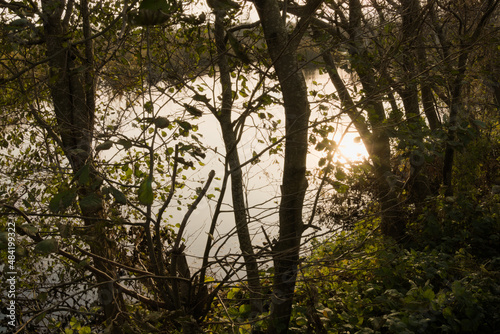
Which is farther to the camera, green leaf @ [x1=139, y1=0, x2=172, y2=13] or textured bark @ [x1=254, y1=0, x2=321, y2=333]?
textured bark @ [x1=254, y1=0, x2=321, y2=333]

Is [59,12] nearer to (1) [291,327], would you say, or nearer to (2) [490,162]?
(1) [291,327]

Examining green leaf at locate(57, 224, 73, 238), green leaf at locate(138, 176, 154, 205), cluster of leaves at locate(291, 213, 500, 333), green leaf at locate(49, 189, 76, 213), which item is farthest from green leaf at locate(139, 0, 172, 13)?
cluster of leaves at locate(291, 213, 500, 333)

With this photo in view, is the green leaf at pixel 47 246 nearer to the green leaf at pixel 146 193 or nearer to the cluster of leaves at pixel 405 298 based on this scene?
the green leaf at pixel 146 193

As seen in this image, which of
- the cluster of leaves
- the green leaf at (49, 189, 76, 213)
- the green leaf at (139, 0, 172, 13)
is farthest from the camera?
the cluster of leaves

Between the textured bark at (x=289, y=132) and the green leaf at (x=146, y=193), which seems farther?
the textured bark at (x=289, y=132)

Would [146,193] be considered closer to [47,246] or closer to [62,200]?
[62,200]

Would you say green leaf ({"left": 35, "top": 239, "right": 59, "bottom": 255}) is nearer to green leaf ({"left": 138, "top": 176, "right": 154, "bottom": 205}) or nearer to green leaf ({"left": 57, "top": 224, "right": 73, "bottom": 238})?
green leaf ({"left": 57, "top": 224, "right": 73, "bottom": 238})

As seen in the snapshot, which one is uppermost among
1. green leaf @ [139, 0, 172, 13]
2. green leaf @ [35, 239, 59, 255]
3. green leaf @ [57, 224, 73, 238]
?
green leaf @ [139, 0, 172, 13]

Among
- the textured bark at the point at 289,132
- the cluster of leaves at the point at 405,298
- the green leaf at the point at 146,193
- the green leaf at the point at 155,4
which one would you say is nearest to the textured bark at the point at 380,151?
the cluster of leaves at the point at 405,298

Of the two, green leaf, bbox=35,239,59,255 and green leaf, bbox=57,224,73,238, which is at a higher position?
green leaf, bbox=57,224,73,238

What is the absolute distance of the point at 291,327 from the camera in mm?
2881

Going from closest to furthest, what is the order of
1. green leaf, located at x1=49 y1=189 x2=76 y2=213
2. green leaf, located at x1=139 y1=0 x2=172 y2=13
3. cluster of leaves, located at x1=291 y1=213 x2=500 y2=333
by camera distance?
green leaf, located at x1=139 y1=0 x2=172 y2=13
green leaf, located at x1=49 y1=189 x2=76 y2=213
cluster of leaves, located at x1=291 y1=213 x2=500 y2=333

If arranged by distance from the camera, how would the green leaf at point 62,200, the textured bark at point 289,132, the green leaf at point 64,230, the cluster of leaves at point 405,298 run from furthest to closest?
the cluster of leaves at point 405,298, the textured bark at point 289,132, the green leaf at point 64,230, the green leaf at point 62,200

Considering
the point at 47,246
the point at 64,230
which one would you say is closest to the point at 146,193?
the point at 47,246
